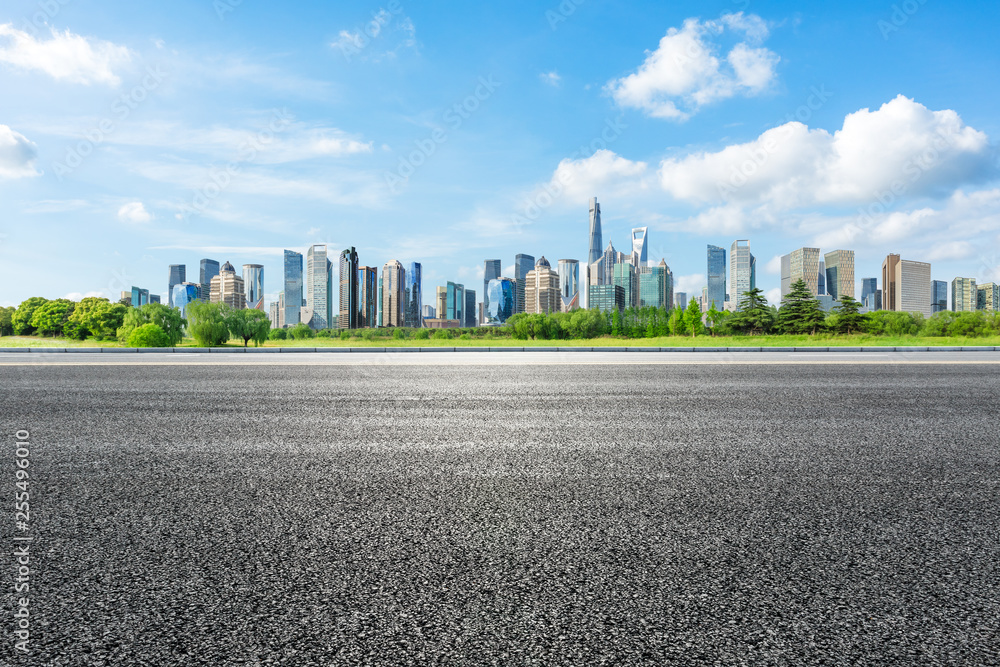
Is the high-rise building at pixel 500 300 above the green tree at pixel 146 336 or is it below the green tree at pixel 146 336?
above

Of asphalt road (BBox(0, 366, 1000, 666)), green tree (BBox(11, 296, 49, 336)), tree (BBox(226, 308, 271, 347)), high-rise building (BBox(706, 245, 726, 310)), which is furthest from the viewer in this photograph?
high-rise building (BBox(706, 245, 726, 310))

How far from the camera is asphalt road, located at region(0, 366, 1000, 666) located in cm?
185

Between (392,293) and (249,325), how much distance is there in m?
48.5

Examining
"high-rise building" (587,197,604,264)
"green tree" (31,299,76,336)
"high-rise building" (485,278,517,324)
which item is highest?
"high-rise building" (587,197,604,264)

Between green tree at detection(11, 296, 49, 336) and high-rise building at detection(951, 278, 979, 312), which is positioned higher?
high-rise building at detection(951, 278, 979, 312)

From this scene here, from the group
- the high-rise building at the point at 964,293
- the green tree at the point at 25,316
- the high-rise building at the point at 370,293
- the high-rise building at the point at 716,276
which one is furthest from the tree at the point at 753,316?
the high-rise building at the point at 716,276

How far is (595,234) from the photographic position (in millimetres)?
188750

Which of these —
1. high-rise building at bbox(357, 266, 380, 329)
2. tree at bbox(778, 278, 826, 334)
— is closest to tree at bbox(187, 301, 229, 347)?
high-rise building at bbox(357, 266, 380, 329)

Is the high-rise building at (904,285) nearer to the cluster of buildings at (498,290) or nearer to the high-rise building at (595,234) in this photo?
the cluster of buildings at (498,290)

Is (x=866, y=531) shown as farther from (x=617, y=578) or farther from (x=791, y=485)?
(x=617, y=578)

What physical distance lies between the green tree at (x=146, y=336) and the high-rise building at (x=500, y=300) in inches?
2188

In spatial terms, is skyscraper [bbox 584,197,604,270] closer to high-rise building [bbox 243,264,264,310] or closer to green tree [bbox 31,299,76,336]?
high-rise building [bbox 243,264,264,310]

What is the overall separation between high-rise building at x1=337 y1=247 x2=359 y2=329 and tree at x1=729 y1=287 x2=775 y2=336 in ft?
123

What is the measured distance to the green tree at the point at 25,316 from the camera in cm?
5672
